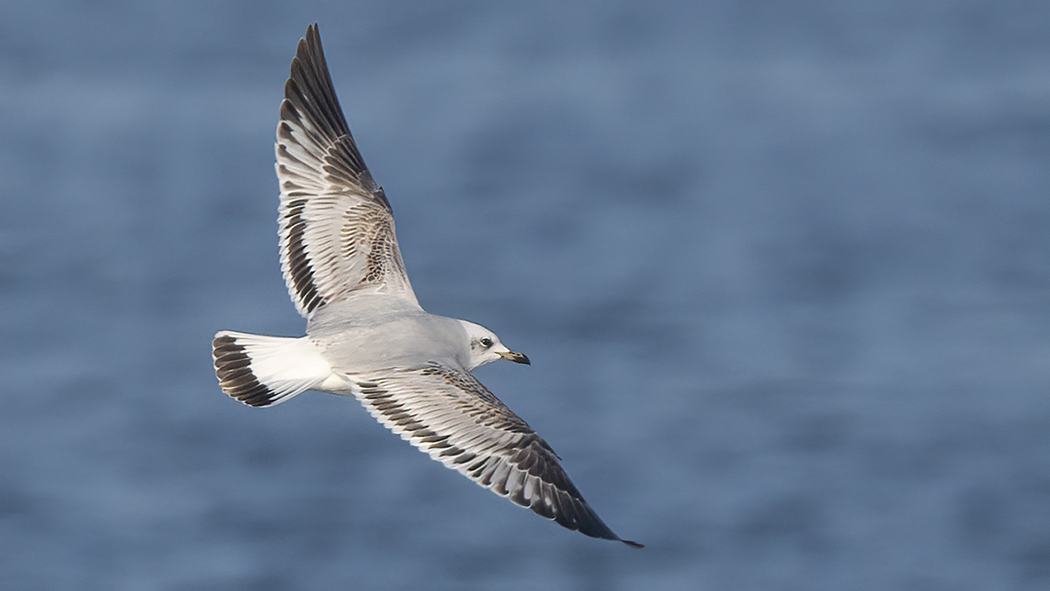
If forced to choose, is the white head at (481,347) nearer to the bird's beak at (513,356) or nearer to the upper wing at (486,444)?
the bird's beak at (513,356)

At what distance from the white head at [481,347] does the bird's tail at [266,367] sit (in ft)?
3.71

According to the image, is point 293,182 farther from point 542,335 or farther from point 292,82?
point 542,335

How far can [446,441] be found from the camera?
380 inches

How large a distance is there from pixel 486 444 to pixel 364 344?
40.8 inches

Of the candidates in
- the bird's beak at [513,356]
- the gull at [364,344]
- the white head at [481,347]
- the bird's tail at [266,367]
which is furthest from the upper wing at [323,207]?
the bird's tail at [266,367]

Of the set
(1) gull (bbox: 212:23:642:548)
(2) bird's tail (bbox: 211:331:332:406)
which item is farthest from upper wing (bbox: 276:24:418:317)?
(2) bird's tail (bbox: 211:331:332:406)

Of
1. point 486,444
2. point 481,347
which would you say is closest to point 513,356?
point 481,347

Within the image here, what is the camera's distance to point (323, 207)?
11.7 meters

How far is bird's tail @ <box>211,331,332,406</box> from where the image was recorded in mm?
10039

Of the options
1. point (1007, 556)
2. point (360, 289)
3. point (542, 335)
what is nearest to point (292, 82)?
point (360, 289)

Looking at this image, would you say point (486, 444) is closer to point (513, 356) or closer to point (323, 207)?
point (513, 356)

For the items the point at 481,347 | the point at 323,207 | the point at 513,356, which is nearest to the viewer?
the point at 481,347

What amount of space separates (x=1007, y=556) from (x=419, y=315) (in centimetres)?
1027

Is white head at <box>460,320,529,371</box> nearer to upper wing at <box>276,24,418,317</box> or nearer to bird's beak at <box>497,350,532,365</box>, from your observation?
bird's beak at <box>497,350,532,365</box>
